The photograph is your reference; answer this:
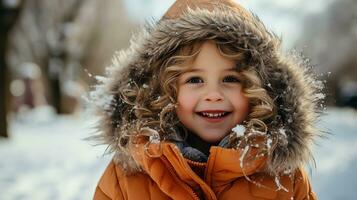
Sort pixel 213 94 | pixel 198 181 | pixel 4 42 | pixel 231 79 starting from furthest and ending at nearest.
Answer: pixel 4 42 → pixel 231 79 → pixel 213 94 → pixel 198 181

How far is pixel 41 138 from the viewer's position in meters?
Answer: 12.9

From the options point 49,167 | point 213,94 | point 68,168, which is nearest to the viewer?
point 213,94

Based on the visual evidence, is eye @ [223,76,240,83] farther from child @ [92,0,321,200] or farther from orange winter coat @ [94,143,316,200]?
orange winter coat @ [94,143,316,200]

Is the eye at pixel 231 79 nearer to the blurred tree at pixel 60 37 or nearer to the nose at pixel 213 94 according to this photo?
the nose at pixel 213 94

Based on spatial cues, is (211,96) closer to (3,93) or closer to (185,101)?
(185,101)

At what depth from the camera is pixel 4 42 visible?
34.5ft

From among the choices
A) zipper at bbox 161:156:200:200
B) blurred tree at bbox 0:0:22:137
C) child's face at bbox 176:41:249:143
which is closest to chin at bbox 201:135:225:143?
child's face at bbox 176:41:249:143

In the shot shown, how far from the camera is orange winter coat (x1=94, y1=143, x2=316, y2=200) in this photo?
8.11 feet

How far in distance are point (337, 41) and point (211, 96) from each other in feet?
122

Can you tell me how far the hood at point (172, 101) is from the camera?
2590mm

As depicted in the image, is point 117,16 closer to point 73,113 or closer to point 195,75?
point 73,113

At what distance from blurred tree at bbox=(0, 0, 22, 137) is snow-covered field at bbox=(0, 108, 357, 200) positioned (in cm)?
54

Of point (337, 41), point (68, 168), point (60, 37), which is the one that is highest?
point (60, 37)

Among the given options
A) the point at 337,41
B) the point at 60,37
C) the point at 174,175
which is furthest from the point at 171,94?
the point at 337,41
